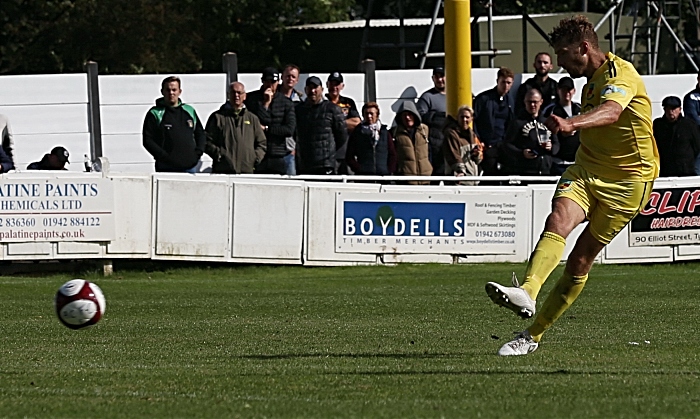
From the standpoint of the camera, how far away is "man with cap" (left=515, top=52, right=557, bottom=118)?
64.0 ft

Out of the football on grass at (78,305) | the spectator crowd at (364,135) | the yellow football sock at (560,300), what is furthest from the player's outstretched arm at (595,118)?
the spectator crowd at (364,135)

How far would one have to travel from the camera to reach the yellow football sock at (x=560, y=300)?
367 inches

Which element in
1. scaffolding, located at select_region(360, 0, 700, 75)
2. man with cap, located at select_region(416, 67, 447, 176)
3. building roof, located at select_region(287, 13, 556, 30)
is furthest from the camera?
building roof, located at select_region(287, 13, 556, 30)

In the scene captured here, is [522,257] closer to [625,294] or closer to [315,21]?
[625,294]

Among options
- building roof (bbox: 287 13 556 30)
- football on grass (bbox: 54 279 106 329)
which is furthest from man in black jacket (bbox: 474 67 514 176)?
football on grass (bbox: 54 279 106 329)

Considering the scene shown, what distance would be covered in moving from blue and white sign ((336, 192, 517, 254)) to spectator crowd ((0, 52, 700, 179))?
53 cm

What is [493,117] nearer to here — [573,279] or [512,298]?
[573,279]

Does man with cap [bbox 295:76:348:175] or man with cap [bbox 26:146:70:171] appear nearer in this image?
man with cap [bbox 295:76:348:175]

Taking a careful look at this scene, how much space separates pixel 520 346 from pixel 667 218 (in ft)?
35.1

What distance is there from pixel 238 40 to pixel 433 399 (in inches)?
1070

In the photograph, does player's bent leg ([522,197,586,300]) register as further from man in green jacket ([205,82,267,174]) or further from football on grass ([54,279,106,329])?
man in green jacket ([205,82,267,174])

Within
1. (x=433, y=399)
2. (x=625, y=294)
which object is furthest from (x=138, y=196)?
(x=433, y=399)

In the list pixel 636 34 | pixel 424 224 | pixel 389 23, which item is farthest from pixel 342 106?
pixel 389 23

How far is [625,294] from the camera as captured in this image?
50.2ft
